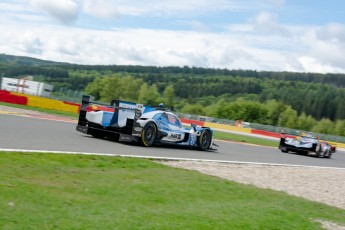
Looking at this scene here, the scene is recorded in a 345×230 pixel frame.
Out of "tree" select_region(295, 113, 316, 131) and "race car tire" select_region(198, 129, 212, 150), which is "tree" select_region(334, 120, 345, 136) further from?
"race car tire" select_region(198, 129, 212, 150)

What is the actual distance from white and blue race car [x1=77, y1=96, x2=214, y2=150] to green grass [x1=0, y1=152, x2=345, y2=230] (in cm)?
438

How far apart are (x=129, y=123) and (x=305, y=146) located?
12814mm

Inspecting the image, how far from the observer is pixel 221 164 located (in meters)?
13.9

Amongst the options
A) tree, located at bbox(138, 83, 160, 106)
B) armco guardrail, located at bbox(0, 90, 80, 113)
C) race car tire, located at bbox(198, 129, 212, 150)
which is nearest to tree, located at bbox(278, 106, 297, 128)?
tree, located at bbox(138, 83, 160, 106)

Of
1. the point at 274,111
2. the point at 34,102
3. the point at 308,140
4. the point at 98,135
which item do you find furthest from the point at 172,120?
the point at 274,111

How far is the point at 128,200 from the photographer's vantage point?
23.1ft

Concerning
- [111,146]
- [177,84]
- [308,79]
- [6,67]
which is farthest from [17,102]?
[308,79]

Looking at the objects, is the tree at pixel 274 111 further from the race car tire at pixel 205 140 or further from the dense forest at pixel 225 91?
the race car tire at pixel 205 140

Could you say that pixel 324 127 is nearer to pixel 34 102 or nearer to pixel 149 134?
pixel 34 102

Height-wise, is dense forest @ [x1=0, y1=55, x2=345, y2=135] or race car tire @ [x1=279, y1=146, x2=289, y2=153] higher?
dense forest @ [x1=0, y1=55, x2=345, y2=135]

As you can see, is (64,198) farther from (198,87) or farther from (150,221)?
(198,87)

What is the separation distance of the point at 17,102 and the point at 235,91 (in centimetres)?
13231

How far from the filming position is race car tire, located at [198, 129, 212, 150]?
707 inches

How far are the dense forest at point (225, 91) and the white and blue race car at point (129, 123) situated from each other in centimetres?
9561
